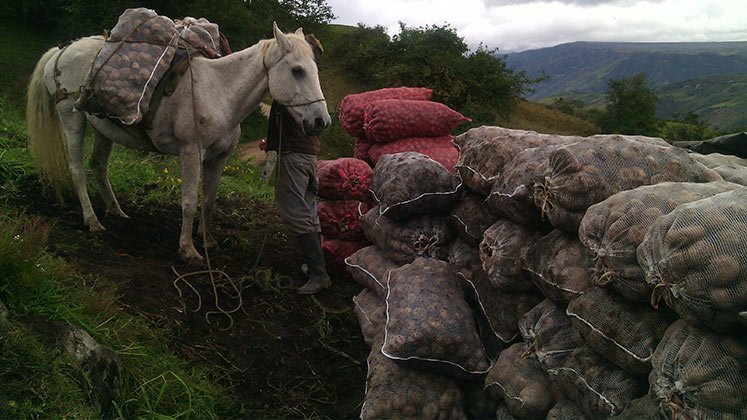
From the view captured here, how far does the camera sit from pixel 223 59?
4355 millimetres

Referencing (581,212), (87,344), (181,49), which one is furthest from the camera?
(181,49)

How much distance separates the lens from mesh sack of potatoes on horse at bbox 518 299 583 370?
7.32 ft

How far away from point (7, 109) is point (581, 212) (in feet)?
29.7

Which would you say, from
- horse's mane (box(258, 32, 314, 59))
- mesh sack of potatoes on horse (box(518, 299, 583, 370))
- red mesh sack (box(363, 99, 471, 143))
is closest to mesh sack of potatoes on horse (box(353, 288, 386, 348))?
mesh sack of potatoes on horse (box(518, 299, 583, 370))

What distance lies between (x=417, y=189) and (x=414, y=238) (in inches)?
12.2

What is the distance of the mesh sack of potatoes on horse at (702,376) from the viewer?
5.06 feet

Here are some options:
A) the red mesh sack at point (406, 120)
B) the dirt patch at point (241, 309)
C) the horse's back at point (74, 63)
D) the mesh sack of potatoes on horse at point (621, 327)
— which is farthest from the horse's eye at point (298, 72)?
the mesh sack of potatoes on horse at point (621, 327)

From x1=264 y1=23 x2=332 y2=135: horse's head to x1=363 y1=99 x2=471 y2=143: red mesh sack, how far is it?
0.62 meters

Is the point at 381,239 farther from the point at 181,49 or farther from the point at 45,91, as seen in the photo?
the point at 45,91

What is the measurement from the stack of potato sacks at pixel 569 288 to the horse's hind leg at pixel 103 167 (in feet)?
9.56

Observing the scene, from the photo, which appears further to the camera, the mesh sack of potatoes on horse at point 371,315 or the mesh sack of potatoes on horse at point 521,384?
the mesh sack of potatoes on horse at point 371,315

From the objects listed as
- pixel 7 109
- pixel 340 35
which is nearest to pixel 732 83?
pixel 340 35

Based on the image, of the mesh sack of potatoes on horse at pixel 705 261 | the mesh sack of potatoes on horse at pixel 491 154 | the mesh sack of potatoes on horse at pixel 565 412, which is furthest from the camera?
the mesh sack of potatoes on horse at pixel 491 154

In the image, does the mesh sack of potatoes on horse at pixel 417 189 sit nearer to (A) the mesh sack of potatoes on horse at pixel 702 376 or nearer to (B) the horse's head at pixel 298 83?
(B) the horse's head at pixel 298 83
